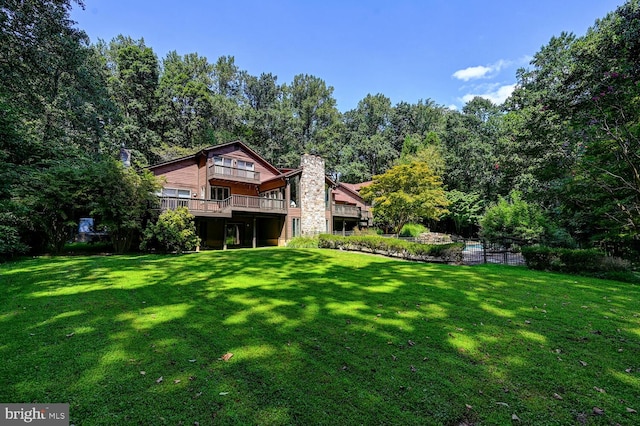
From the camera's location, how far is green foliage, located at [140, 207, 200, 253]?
14.0m

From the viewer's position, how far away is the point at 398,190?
23172mm

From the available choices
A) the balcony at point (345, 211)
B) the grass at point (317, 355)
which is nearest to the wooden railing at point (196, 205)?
the grass at point (317, 355)

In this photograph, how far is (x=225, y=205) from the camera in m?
18.6

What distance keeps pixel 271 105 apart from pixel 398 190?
2761 cm

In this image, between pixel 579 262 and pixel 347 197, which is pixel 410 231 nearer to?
pixel 347 197

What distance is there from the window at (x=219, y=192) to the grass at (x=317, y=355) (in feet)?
50.7

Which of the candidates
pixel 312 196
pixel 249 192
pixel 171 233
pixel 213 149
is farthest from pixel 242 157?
pixel 171 233

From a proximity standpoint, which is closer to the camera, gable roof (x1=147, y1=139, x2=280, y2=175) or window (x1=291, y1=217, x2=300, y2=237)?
gable roof (x1=147, y1=139, x2=280, y2=175)

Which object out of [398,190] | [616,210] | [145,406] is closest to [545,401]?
[145,406]

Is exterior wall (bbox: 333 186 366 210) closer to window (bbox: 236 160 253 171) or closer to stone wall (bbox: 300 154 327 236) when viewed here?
stone wall (bbox: 300 154 327 236)

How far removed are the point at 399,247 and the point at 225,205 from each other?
11594 mm

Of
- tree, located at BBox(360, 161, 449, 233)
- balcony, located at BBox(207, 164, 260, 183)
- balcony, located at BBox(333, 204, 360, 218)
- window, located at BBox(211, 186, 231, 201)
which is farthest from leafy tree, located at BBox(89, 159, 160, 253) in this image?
tree, located at BBox(360, 161, 449, 233)

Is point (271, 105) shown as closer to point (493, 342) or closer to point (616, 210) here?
point (616, 210)

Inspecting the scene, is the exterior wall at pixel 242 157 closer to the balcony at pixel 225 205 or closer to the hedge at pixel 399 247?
the balcony at pixel 225 205
